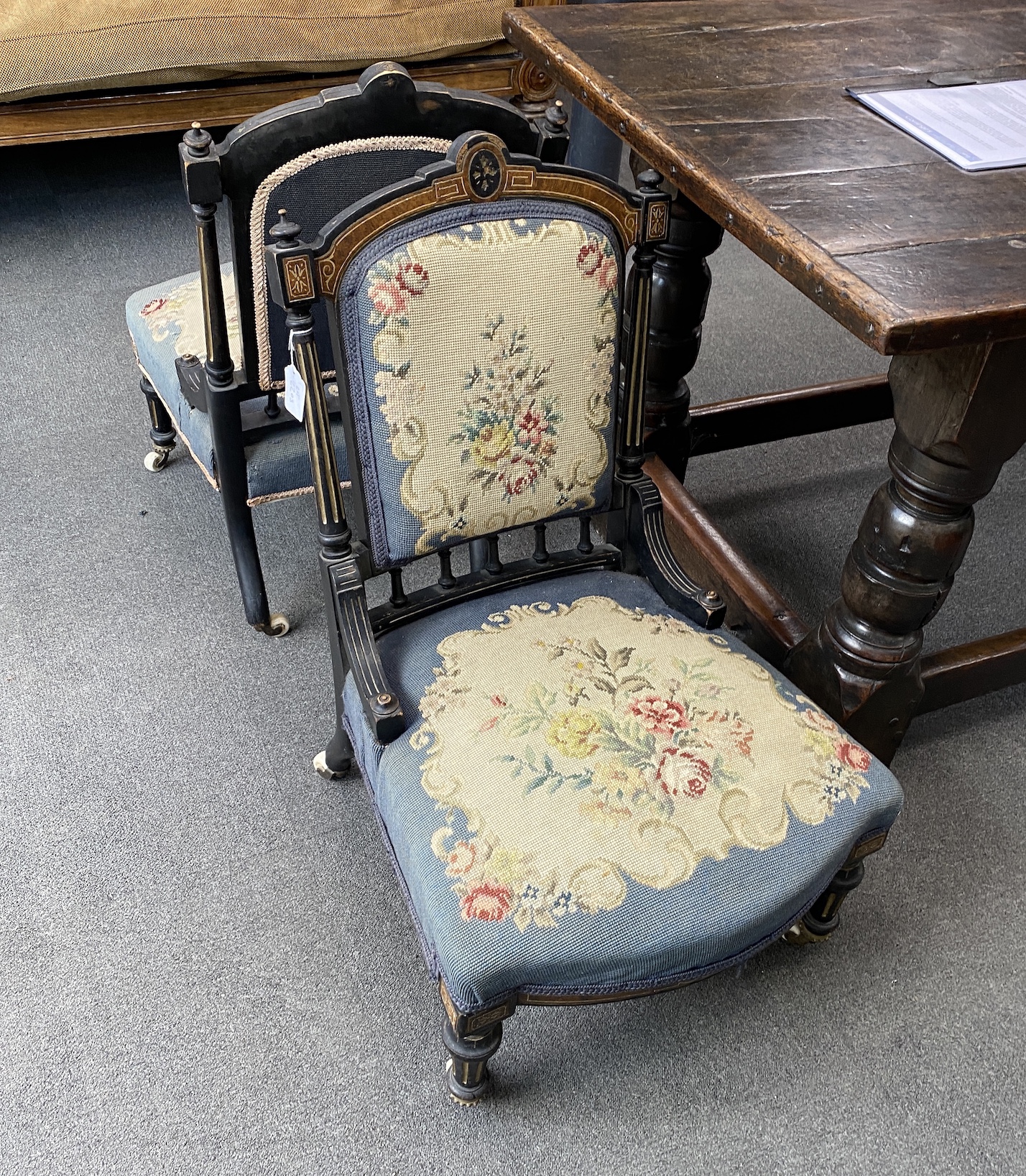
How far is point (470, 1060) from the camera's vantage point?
3.80ft

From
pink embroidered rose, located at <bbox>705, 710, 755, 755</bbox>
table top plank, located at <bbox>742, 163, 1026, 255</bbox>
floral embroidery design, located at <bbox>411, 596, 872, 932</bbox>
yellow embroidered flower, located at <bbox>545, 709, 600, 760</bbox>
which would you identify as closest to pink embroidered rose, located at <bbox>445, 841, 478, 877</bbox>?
floral embroidery design, located at <bbox>411, 596, 872, 932</bbox>

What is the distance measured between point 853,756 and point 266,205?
3.20 feet

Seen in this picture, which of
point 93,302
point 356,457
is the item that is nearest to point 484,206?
point 356,457

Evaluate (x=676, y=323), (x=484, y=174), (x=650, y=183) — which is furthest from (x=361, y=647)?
(x=676, y=323)

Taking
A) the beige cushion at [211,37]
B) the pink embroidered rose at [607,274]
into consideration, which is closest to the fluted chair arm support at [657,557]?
the pink embroidered rose at [607,274]

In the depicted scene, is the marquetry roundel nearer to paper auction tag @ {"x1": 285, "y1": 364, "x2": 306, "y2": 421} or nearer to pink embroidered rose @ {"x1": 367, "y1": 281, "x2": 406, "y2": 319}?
pink embroidered rose @ {"x1": 367, "y1": 281, "x2": 406, "y2": 319}

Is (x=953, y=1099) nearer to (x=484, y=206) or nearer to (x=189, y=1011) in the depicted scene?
(x=189, y=1011)

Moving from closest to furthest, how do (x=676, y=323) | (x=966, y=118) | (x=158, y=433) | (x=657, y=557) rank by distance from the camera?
(x=657, y=557) → (x=966, y=118) → (x=676, y=323) → (x=158, y=433)

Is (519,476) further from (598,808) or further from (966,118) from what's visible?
(966,118)

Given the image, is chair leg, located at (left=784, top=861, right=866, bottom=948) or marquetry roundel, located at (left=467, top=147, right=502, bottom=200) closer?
marquetry roundel, located at (left=467, top=147, right=502, bottom=200)

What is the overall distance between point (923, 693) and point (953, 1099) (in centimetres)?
53

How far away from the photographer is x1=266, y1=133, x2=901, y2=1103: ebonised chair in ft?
3.47

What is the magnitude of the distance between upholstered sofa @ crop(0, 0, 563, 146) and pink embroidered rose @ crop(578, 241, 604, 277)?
202cm

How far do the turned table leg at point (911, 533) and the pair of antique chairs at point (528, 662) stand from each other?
18cm
